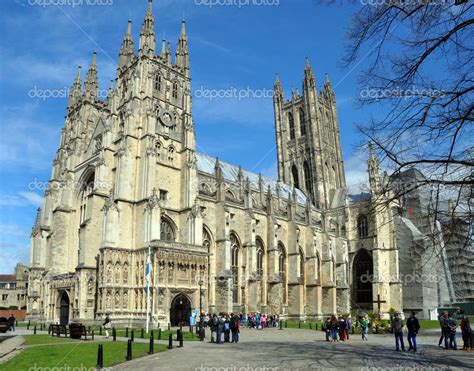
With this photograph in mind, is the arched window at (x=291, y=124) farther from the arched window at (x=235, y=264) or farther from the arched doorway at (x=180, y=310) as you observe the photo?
the arched doorway at (x=180, y=310)

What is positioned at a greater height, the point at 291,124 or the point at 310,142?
the point at 291,124

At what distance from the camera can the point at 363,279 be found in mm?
58312

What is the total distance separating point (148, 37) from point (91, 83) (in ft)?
38.6

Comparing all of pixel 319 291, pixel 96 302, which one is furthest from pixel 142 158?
pixel 319 291

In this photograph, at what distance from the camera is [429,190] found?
34.8 feet

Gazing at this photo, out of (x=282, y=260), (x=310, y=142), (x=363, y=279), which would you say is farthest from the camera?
(x=310, y=142)

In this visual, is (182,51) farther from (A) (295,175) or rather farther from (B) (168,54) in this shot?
(A) (295,175)

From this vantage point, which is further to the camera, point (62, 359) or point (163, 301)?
point (163, 301)

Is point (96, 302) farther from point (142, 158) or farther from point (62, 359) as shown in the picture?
point (62, 359)

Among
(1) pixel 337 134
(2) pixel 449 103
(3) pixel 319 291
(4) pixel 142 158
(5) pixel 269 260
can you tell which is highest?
(1) pixel 337 134

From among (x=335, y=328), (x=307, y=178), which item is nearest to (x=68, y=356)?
(x=335, y=328)

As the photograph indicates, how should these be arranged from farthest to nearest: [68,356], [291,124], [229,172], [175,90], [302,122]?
[291,124] < [302,122] < [229,172] < [175,90] < [68,356]

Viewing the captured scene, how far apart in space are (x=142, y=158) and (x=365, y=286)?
3683cm

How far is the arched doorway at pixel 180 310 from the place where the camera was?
35.3 m
